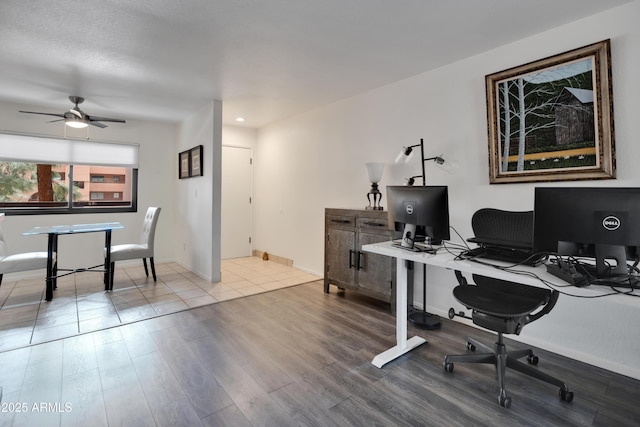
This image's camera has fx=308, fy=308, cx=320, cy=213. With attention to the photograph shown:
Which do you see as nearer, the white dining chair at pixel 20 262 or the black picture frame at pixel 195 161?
the white dining chair at pixel 20 262

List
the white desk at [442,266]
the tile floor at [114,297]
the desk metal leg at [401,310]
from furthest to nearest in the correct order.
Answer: the tile floor at [114,297]
the desk metal leg at [401,310]
the white desk at [442,266]

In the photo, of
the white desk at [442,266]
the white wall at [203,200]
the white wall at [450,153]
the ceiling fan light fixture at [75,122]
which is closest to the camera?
the white desk at [442,266]

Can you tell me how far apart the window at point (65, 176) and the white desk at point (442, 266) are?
4.60 metres

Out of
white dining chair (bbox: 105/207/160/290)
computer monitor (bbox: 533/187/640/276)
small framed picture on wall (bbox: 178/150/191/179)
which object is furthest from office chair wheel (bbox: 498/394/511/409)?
small framed picture on wall (bbox: 178/150/191/179)

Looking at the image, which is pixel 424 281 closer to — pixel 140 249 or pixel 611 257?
pixel 611 257

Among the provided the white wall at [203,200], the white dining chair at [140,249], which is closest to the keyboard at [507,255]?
the white wall at [203,200]

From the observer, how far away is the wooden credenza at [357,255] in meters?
3.12

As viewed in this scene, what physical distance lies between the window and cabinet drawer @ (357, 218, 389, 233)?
157 inches

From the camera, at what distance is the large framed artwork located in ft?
6.85

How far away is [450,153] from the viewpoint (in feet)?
9.55

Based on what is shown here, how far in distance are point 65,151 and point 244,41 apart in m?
3.80

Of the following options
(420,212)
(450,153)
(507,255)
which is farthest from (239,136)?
(507,255)

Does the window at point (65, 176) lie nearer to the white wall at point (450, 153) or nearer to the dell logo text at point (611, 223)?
the white wall at point (450, 153)

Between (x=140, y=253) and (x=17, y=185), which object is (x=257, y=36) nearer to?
(x=140, y=253)
